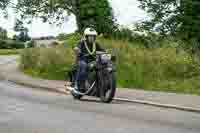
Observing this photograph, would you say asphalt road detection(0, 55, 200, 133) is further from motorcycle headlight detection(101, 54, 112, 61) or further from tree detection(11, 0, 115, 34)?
tree detection(11, 0, 115, 34)

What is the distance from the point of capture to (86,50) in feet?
52.4

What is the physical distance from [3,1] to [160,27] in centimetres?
1505

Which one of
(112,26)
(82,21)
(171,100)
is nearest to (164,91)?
(171,100)

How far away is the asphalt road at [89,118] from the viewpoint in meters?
10.3

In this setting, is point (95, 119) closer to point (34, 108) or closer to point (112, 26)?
point (34, 108)

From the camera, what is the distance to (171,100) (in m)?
14.9

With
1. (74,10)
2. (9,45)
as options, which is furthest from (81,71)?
(9,45)

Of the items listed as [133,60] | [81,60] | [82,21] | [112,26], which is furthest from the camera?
[82,21]

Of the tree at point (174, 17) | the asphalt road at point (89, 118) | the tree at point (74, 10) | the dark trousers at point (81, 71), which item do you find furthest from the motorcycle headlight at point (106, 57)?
the tree at point (74, 10)

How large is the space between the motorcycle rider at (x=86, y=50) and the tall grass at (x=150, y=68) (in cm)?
287

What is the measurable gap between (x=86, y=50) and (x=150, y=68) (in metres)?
6.38

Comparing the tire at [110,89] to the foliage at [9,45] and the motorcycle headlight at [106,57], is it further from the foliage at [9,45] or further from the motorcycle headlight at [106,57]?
the foliage at [9,45]

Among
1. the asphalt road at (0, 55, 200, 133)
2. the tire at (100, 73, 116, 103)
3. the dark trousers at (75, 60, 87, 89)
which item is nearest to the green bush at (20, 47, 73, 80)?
the dark trousers at (75, 60, 87, 89)

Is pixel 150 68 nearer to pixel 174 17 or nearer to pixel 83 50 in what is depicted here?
pixel 83 50
